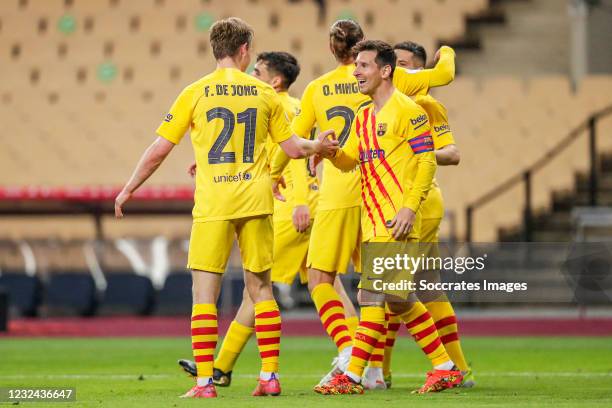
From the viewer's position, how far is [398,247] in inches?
278

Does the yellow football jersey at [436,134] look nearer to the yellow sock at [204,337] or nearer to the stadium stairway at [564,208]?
the yellow sock at [204,337]

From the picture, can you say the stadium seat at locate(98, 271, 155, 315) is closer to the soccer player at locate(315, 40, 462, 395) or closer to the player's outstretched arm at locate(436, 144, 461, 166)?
the player's outstretched arm at locate(436, 144, 461, 166)

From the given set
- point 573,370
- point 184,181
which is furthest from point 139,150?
point 573,370

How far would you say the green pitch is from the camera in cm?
672

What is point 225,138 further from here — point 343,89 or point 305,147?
point 343,89

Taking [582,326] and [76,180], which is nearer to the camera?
[582,326]

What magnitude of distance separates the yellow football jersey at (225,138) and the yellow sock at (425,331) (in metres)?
1.04

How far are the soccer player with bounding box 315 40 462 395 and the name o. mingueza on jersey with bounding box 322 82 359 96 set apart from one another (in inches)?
27.7

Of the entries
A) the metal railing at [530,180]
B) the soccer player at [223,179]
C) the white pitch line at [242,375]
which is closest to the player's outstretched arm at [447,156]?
the soccer player at [223,179]

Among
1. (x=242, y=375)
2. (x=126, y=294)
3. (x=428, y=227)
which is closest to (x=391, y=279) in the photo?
(x=428, y=227)

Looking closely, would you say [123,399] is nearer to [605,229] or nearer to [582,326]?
[582,326]

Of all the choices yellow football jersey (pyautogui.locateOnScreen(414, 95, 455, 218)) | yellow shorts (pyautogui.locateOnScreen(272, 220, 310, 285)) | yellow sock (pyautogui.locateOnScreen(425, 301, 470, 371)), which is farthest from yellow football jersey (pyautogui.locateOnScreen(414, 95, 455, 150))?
yellow shorts (pyautogui.locateOnScreen(272, 220, 310, 285))

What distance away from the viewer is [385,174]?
717 centimetres

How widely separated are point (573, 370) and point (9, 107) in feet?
44.1
